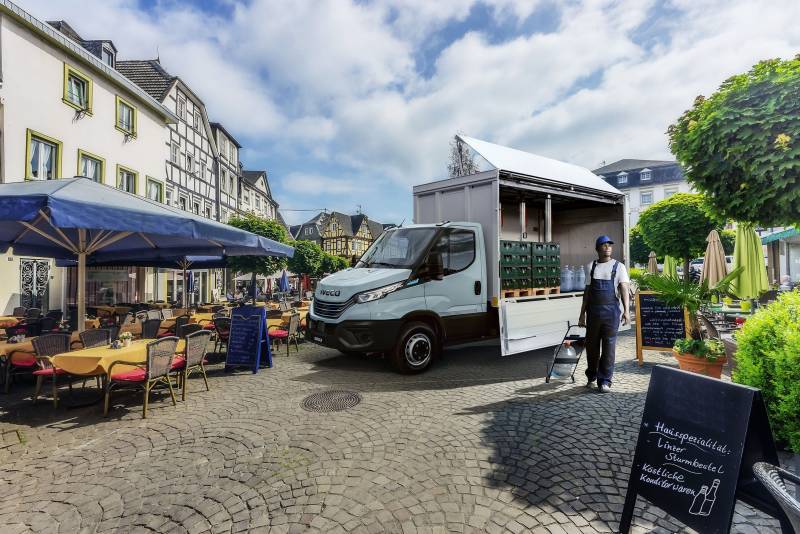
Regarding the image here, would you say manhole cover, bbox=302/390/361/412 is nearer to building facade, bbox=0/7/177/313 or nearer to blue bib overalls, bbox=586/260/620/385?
blue bib overalls, bbox=586/260/620/385

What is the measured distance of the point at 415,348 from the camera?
22.0 feet

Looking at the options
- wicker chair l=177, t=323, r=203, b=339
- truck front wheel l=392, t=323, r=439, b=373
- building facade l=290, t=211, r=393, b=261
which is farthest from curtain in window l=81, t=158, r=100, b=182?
building facade l=290, t=211, r=393, b=261

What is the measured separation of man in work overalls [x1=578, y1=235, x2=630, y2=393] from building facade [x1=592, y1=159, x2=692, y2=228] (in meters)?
60.1

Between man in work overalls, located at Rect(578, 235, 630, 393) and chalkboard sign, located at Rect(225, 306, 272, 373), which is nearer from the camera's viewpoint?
man in work overalls, located at Rect(578, 235, 630, 393)

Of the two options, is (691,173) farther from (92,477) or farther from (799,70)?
(92,477)

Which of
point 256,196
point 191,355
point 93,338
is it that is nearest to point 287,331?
point 191,355

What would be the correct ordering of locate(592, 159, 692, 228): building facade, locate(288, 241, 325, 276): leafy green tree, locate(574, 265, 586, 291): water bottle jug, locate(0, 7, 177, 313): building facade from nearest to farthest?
1. locate(574, 265, 586, 291): water bottle jug
2. locate(0, 7, 177, 313): building facade
3. locate(288, 241, 325, 276): leafy green tree
4. locate(592, 159, 692, 228): building facade

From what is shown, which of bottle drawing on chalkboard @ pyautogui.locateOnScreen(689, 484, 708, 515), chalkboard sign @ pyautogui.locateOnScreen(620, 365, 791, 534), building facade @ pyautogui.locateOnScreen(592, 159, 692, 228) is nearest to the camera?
chalkboard sign @ pyautogui.locateOnScreen(620, 365, 791, 534)

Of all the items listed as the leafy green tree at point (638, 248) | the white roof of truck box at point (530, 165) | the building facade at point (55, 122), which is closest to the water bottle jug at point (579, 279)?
the white roof of truck box at point (530, 165)

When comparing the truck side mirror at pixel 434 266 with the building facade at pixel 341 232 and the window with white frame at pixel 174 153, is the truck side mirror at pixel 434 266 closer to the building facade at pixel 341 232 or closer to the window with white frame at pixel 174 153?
the window with white frame at pixel 174 153

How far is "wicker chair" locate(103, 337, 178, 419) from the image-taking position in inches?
190

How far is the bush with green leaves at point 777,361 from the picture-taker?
303 centimetres

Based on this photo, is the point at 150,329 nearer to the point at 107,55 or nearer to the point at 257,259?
the point at 257,259

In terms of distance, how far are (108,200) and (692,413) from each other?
694cm
